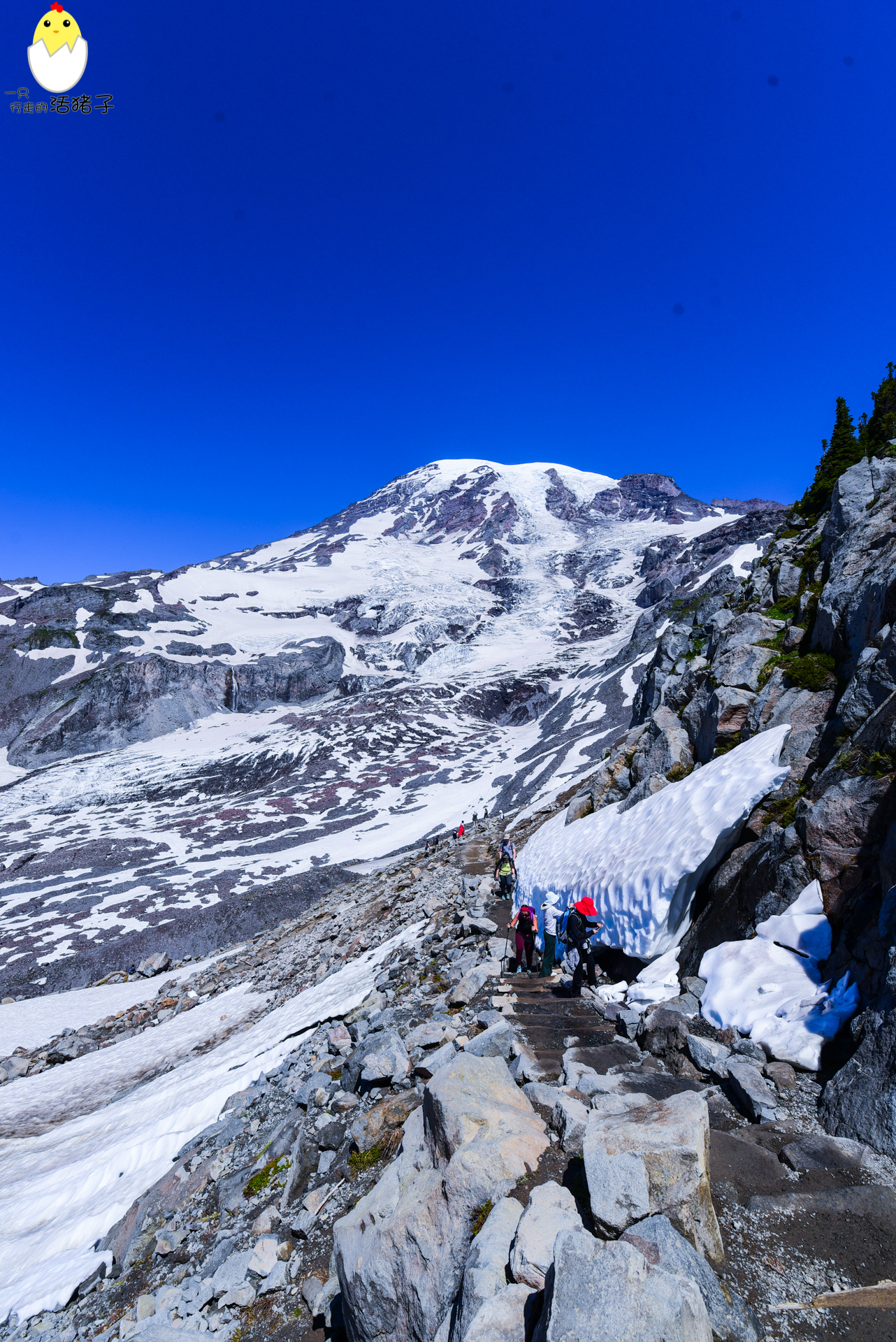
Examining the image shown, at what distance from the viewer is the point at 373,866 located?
51.3 m

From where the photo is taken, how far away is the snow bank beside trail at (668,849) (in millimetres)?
12273

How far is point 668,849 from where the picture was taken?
13.4m

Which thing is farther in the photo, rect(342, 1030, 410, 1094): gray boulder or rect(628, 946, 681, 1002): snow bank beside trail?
rect(628, 946, 681, 1002): snow bank beside trail

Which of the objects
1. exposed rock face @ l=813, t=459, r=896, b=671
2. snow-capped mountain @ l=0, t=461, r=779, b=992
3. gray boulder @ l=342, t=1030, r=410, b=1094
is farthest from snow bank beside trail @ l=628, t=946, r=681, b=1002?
snow-capped mountain @ l=0, t=461, r=779, b=992

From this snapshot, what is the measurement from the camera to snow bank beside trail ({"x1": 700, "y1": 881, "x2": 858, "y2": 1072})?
7340 mm

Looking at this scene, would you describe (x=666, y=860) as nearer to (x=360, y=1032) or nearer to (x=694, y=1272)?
(x=360, y=1032)

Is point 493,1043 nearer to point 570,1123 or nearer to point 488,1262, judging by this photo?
point 570,1123

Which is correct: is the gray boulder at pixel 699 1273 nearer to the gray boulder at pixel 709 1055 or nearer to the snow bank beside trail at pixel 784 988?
the gray boulder at pixel 709 1055

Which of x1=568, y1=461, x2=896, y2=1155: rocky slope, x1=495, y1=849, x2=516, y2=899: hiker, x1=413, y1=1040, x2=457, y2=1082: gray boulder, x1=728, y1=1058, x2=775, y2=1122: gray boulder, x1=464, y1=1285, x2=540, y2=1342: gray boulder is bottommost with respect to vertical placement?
x1=495, y1=849, x2=516, y2=899: hiker

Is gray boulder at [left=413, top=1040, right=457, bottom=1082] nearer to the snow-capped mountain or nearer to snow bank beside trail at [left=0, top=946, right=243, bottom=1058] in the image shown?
snow bank beside trail at [left=0, top=946, right=243, bottom=1058]

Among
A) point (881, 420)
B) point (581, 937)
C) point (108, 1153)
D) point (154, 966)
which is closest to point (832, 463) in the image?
point (881, 420)

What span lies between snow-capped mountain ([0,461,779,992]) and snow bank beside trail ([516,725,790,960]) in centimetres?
2561

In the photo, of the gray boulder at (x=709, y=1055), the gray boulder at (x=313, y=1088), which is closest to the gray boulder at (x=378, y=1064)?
the gray boulder at (x=313, y=1088)

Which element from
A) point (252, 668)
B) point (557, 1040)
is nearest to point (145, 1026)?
point (557, 1040)
